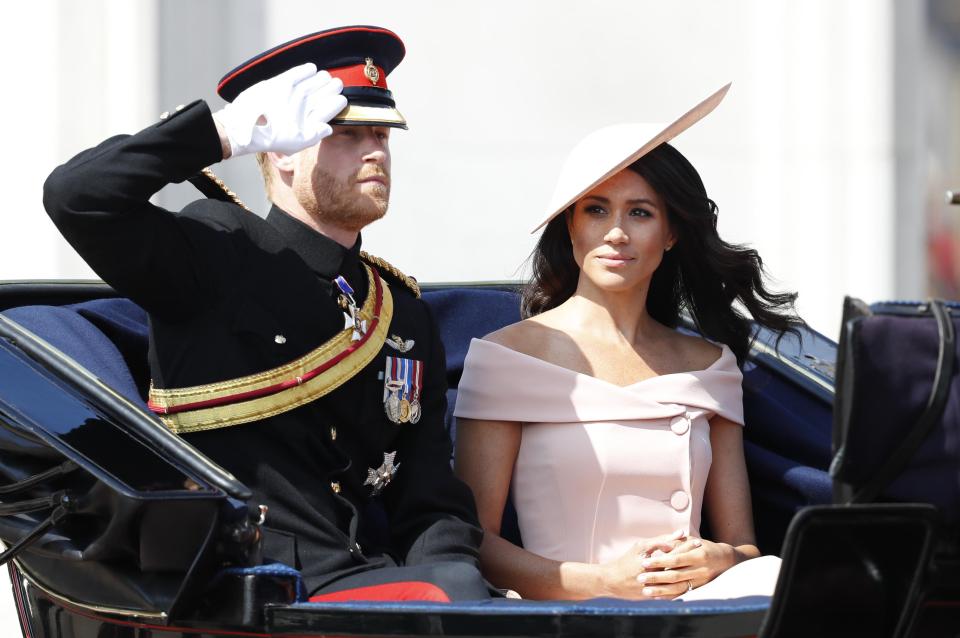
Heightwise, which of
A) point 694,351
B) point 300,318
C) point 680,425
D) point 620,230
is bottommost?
point 680,425

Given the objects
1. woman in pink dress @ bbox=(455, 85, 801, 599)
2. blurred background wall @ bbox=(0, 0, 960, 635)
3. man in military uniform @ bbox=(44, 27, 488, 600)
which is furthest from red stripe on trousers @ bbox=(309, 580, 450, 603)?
blurred background wall @ bbox=(0, 0, 960, 635)

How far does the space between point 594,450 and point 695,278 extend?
0.46 metres

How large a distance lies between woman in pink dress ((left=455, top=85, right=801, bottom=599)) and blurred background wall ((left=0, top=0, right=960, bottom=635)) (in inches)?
64.1

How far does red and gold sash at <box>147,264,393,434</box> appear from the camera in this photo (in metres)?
2.30

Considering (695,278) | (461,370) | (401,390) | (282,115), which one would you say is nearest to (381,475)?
(401,390)

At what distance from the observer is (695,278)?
293cm

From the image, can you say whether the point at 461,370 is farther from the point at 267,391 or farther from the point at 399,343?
the point at 267,391

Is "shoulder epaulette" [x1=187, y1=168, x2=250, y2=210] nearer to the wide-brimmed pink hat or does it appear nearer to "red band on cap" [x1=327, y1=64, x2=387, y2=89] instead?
"red band on cap" [x1=327, y1=64, x2=387, y2=89]

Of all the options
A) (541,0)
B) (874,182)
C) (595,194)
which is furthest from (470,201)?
(595,194)

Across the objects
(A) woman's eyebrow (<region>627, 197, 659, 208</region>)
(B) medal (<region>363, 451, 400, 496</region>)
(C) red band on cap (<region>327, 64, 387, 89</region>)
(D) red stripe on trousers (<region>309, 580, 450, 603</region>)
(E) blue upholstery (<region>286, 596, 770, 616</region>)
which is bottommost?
(D) red stripe on trousers (<region>309, 580, 450, 603</region>)

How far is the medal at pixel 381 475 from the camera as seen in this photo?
2.48 metres

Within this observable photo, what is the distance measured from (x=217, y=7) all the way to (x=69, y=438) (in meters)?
2.61

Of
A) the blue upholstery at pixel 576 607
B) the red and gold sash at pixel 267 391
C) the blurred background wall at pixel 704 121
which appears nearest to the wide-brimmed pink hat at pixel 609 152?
the red and gold sash at pixel 267 391

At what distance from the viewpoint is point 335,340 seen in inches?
95.9
